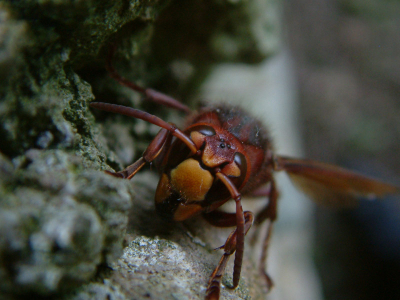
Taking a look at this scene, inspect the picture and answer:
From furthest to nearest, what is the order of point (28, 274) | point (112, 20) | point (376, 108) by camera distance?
1. point (376, 108)
2. point (112, 20)
3. point (28, 274)

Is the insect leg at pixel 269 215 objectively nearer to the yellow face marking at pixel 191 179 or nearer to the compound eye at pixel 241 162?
the compound eye at pixel 241 162

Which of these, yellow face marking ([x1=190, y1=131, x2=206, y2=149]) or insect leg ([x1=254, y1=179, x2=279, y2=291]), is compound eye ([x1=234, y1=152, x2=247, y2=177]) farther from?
insect leg ([x1=254, y1=179, x2=279, y2=291])

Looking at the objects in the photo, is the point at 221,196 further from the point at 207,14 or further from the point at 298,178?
the point at 207,14

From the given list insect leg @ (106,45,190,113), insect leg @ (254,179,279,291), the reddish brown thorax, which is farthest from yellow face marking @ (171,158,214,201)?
insect leg @ (254,179,279,291)

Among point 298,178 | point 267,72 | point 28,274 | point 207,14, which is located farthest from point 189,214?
point 267,72

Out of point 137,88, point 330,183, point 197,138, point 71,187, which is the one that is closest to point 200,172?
point 197,138

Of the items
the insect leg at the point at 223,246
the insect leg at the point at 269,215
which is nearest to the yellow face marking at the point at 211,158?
the insect leg at the point at 223,246

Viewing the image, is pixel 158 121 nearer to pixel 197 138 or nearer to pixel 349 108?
pixel 197 138
